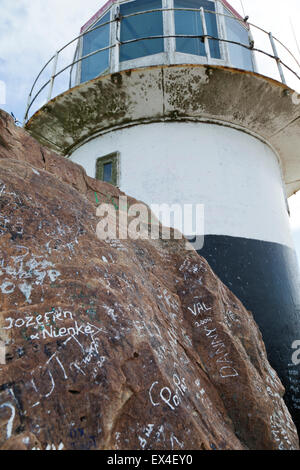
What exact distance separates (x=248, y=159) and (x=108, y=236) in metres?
4.86

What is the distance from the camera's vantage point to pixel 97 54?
8.05m

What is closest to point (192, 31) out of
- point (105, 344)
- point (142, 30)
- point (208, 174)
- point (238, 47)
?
point (142, 30)

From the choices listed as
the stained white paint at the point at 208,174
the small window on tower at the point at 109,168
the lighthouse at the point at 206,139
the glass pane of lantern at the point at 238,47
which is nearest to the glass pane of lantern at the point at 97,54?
the lighthouse at the point at 206,139

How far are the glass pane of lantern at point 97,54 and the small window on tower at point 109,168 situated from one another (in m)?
2.41

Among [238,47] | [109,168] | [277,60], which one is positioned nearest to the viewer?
[277,60]

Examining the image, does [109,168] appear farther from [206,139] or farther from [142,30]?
[142,30]

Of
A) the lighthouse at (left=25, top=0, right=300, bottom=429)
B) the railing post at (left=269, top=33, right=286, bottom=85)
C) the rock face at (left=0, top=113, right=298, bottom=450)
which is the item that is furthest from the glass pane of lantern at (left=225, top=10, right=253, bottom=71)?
the rock face at (left=0, top=113, right=298, bottom=450)

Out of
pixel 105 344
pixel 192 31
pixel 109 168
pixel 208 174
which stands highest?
pixel 192 31

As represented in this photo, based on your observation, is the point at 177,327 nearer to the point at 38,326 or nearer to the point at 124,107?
the point at 38,326

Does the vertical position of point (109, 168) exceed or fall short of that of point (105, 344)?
it exceeds it

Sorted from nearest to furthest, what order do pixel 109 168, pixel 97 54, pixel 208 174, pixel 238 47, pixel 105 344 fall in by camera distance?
pixel 105 344
pixel 208 174
pixel 109 168
pixel 238 47
pixel 97 54

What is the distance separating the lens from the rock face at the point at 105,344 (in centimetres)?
147

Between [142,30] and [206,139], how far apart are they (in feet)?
10.7

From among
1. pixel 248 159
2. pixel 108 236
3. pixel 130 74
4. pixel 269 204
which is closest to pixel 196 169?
pixel 248 159
